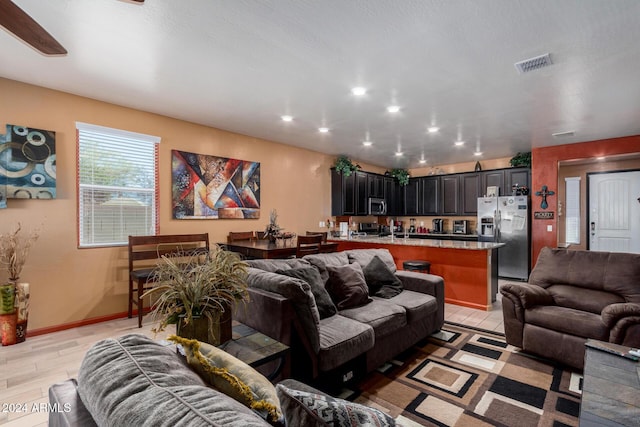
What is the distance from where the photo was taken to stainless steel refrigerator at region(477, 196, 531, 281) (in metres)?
5.84

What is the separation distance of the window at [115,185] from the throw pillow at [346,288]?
8.75 feet

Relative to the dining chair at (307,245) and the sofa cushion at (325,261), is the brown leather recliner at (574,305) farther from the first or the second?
the dining chair at (307,245)

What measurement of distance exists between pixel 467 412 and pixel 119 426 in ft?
6.91

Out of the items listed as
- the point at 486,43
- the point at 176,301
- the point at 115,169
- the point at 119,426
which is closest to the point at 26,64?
the point at 115,169

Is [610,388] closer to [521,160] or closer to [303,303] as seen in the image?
[303,303]

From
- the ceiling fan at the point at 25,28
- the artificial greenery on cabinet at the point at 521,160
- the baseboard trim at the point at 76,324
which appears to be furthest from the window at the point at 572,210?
the baseboard trim at the point at 76,324

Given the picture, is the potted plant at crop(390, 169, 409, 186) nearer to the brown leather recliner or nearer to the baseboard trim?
the brown leather recliner

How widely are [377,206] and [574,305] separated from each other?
187 inches

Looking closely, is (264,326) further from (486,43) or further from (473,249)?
(473,249)

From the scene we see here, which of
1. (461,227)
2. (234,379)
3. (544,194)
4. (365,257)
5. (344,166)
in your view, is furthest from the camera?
(461,227)

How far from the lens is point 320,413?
71cm

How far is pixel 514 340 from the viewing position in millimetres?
2814

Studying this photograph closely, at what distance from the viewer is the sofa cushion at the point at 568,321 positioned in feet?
7.70

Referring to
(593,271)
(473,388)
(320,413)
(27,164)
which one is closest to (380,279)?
(473,388)
